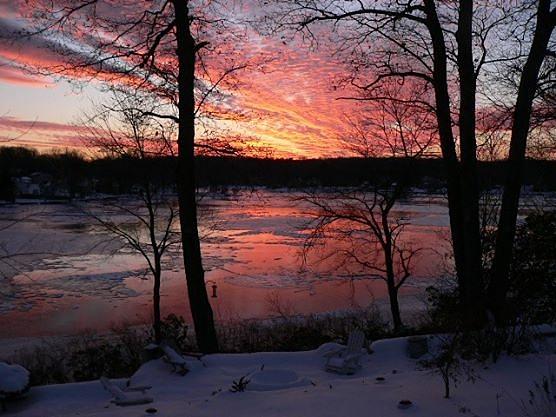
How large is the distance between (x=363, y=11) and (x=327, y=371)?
591 centimetres

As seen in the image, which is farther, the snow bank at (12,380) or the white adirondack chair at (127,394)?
the snow bank at (12,380)

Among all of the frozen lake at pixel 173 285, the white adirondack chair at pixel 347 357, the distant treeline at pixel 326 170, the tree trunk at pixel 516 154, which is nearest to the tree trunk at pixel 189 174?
the distant treeline at pixel 326 170

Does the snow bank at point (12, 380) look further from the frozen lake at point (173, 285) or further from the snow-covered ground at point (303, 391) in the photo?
the frozen lake at point (173, 285)

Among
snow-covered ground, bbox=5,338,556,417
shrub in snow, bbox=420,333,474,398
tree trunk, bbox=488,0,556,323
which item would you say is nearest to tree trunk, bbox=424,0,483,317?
tree trunk, bbox=488,0,556,323

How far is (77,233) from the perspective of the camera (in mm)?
34938

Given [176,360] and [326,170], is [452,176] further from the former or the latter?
[326,170]

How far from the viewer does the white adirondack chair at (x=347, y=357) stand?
6352 millimetres

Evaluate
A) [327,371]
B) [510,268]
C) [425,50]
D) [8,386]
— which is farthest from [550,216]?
[8,386]

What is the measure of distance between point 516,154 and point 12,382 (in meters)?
7.98

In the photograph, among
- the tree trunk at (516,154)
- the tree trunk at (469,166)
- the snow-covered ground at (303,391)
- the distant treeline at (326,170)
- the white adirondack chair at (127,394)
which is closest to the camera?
the snow-covered ground at (303,391)

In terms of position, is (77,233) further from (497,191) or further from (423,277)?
(497,191)

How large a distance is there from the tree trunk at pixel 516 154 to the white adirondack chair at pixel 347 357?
273cm

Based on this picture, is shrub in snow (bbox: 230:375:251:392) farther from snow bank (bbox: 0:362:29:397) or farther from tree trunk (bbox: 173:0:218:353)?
tree trunk (bbox: 173:0:218:353)

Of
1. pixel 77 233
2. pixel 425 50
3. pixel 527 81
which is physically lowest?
pixel 77 233
